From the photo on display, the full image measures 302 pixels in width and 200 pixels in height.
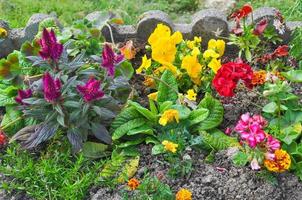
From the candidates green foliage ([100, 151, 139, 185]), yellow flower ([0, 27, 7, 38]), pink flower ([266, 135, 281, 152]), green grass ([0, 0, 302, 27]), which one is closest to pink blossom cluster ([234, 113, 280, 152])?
pink flower ([266, 135, 281, 152])

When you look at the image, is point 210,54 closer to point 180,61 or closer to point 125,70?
point 180,61

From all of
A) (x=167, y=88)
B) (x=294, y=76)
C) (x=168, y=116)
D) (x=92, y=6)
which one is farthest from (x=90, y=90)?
(x=92, y=6)

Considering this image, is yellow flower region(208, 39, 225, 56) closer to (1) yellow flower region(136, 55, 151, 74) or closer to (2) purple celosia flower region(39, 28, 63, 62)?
(1) yellow flower region(136, 55, 151, 74)

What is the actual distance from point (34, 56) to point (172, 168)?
2.80ft

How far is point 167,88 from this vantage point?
Answer: 322 cm

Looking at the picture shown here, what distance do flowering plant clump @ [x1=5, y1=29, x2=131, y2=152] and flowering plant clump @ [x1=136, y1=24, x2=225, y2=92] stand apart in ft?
1.02

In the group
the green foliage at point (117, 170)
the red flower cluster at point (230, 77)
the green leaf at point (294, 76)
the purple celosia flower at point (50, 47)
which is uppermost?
the purple celosia flower at point (50, 47)

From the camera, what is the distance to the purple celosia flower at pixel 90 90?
2810 millimetres

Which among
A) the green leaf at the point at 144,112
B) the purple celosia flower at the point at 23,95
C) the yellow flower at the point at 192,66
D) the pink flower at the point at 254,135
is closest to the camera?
the pink flower at the point at 254,135

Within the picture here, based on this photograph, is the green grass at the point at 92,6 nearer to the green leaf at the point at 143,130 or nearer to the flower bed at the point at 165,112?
the flower bed at the point at 165,112

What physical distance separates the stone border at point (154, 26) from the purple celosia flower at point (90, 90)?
2.96ft

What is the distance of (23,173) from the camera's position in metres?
2.85

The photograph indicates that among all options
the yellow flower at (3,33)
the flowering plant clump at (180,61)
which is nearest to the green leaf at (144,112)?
the flowering plant clump at (180,61)

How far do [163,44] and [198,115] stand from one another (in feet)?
1.48
